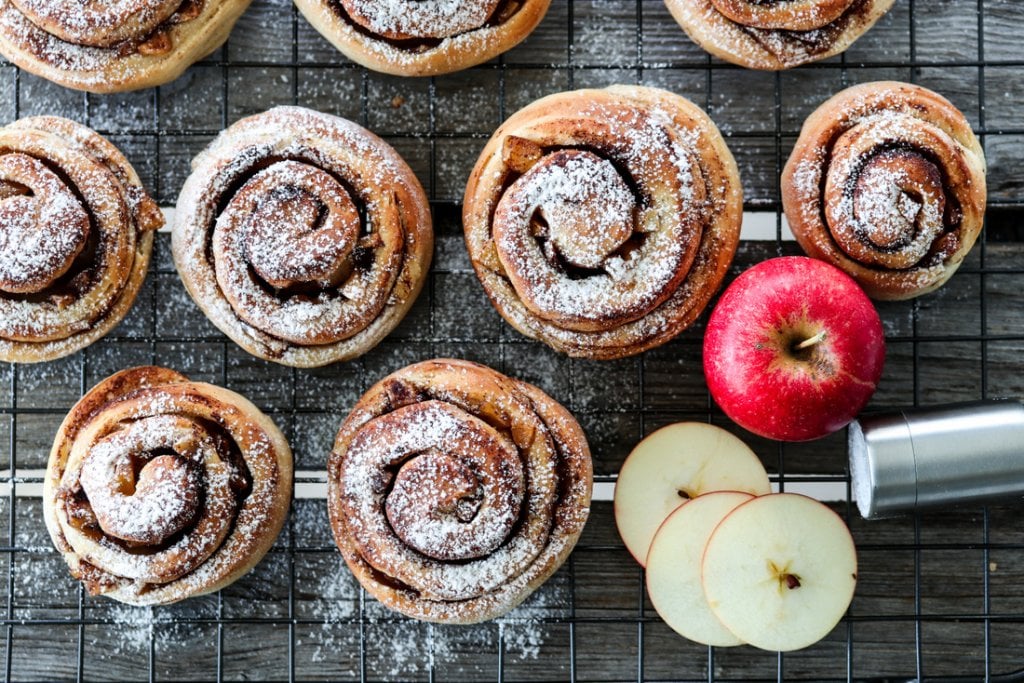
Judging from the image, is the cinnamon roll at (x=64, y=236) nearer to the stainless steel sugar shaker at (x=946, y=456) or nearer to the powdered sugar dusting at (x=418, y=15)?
the powdered sugar dusting at (x=418, y=15)

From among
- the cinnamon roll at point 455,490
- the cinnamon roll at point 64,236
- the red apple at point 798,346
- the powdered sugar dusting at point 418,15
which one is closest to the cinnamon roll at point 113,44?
the cinnamon roll at point 64,236

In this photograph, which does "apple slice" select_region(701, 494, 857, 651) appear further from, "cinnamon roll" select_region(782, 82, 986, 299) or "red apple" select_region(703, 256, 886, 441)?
"cinnamon roll" select_region(782, 82, 986, 299)

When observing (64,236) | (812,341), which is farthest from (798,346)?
(64,236)

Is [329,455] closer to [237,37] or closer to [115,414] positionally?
[115,414]

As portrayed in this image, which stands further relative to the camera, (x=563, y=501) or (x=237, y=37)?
(x=237, y=37)

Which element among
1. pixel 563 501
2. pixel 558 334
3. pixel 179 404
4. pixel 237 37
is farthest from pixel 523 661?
pixel 237 37

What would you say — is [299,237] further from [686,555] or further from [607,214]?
[686,555]
